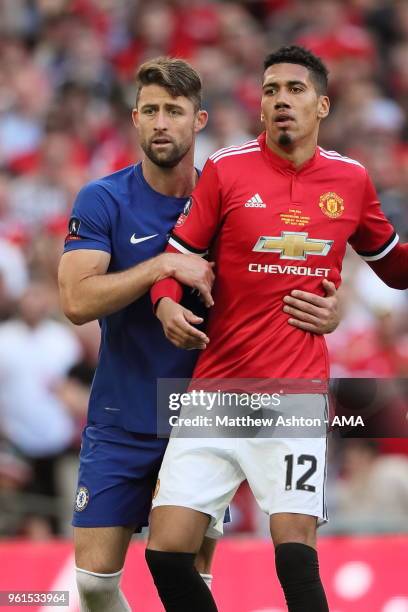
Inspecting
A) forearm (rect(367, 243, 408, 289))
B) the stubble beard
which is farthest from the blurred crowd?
the stubble beard

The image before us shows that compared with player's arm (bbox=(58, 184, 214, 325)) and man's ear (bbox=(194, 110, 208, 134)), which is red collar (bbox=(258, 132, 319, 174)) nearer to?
man's ear (bbox=(194, 110, 208, 134))

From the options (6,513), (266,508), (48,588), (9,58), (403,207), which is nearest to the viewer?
(266,508)

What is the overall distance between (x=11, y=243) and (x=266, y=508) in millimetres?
5421

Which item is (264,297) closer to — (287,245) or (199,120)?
(287,245)

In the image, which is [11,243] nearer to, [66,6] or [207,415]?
[66,6]

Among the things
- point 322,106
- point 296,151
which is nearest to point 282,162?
point 296,151

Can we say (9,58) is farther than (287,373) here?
Yes

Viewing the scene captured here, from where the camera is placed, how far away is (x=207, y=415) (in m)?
5.46

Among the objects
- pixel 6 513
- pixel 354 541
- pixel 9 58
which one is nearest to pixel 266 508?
pixel 354 541

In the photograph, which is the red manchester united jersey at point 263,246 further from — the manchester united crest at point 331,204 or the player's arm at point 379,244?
the player's arm at point 379,244

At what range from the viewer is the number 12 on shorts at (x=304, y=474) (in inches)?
209

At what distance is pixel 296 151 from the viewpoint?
5.56 metres

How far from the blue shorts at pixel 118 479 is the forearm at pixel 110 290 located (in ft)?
1.91

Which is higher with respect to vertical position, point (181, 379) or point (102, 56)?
point (102, 56)
